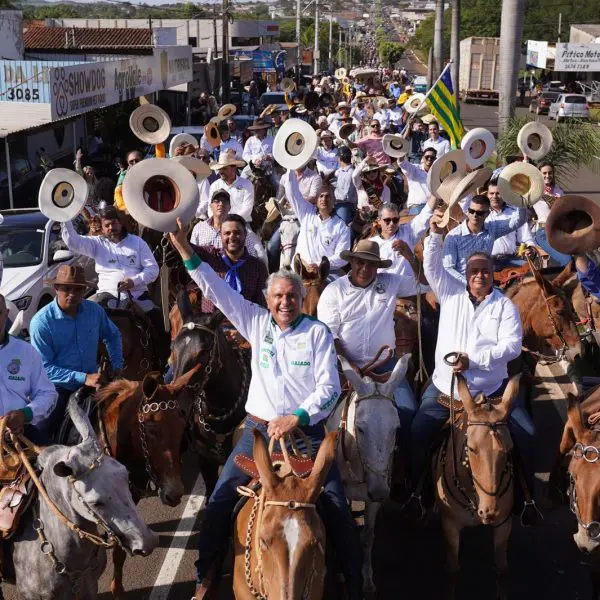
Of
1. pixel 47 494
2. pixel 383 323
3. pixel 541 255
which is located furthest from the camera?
pixel 541 255

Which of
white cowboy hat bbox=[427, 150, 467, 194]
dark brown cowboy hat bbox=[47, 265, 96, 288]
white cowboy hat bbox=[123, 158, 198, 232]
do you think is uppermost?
white cowboy hat bbox=[123, 158, 198, 232]

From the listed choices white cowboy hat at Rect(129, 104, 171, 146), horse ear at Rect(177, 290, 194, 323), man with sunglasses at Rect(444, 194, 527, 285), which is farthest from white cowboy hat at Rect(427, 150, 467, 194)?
white cowboy hat at Rect(129, 104, 171, 146)

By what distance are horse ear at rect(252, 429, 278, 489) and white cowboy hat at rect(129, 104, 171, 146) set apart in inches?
384

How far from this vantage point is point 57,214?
8.68 metres

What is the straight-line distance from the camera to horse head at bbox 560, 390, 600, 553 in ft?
18.1

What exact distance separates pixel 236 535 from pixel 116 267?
479 cm

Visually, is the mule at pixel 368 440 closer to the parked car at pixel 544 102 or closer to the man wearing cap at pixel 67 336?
the man wearing cap at pixel 67 336

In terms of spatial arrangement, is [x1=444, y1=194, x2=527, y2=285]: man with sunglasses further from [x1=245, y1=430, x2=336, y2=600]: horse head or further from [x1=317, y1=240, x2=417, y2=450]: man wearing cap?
[x1=245, y1=430, x2=336, y2=600]: horse head

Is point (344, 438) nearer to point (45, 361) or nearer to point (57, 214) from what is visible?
point (45, 361)

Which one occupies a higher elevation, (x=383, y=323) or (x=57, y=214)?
(x=57, y=214)

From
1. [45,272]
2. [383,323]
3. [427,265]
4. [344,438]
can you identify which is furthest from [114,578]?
[45,272]

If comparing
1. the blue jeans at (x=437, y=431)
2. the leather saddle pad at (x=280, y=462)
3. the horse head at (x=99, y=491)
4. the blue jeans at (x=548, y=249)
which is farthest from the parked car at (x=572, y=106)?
the horse head at (x=99, y=491)

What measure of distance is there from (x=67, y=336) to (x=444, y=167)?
466 centimetres

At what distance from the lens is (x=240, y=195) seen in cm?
1309
